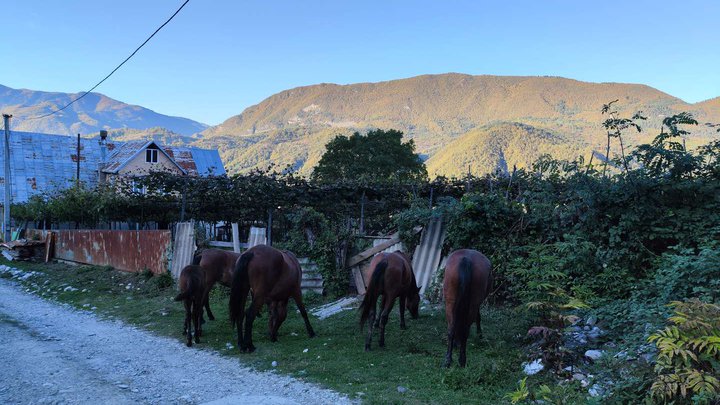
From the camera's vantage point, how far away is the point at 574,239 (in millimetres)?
8594

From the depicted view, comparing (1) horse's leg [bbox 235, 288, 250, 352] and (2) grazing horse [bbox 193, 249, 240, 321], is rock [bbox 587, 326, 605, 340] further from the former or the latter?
(2) grazing horse [bbox 193, 249, 240, 321]

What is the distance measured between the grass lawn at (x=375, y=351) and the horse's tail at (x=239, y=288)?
2.05ft

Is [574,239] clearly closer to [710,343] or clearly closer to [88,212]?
[710,343]

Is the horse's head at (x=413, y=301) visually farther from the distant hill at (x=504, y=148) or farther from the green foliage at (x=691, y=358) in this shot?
the distant hill at (x=504, y=148)

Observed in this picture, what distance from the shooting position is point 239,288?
25.5 feet

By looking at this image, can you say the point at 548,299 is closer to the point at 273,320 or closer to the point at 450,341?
the point at 450,341

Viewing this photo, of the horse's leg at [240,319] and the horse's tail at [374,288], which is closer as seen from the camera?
the horse's tail at [374,288]

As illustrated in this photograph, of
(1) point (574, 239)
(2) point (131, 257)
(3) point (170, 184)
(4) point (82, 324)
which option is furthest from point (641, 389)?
(2) point (131, 257)

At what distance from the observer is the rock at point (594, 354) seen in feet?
19.4

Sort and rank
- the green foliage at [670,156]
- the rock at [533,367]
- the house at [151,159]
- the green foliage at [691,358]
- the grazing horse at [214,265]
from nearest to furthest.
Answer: the green foliage at [691,358], the rock at [533,367], the green foliage at [670,156], the grazing horse at [214,265], the house at [151,159]

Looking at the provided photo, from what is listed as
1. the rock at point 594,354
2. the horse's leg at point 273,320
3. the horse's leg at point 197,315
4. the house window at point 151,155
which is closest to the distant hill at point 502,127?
the house window at point 151,155

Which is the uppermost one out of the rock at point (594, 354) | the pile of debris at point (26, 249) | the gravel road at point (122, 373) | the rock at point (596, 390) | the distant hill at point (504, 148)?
the distant hill at point (504, 148)

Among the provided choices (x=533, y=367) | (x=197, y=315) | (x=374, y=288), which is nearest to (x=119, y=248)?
(x=197, y=315)

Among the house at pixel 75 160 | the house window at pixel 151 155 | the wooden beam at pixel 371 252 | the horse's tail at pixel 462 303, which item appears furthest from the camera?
the house window at pixel 151 155
